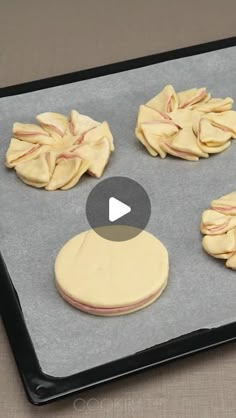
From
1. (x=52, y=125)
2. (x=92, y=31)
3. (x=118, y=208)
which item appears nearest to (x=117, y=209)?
(x=118, y=208)

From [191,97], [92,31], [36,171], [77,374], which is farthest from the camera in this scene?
[92,31]

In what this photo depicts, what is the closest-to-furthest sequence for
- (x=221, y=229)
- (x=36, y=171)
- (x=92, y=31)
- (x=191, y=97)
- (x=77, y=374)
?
(x=77, y=374) → (x=221, y=229) → (x=36, y=171) → (x=191, y=97) → (x=92, y=31)

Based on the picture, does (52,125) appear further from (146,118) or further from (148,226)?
(148,226)

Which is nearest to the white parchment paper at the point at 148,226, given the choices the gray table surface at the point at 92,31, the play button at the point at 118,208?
the play button at the point at 118,208

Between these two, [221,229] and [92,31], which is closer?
[221,229]

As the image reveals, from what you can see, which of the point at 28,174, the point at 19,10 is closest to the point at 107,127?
the point at 28,174
